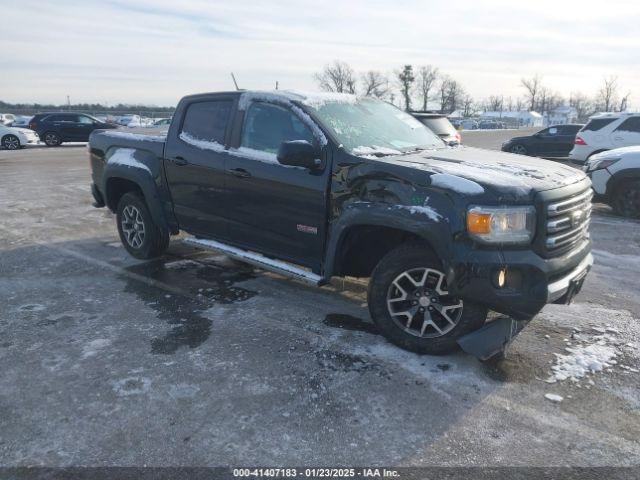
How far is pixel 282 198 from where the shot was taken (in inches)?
170

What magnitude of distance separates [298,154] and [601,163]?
6936mm

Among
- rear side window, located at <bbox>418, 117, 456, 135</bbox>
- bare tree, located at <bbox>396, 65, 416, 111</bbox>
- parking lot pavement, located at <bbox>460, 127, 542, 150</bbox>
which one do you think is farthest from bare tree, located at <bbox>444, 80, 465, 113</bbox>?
rear side window, located at <bbox>418, 117, 456, 135</bbox>

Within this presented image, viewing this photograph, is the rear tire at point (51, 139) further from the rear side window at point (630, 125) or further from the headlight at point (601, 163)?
the headlight at point (601, 163)

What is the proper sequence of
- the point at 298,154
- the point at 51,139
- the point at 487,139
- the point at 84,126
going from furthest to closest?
the point at 487,139 → the point at 84,126 → the point at 51,139 → the point at 298,154

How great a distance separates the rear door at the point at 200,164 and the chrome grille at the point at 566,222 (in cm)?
283

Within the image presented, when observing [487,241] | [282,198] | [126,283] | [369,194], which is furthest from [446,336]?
[126,283]

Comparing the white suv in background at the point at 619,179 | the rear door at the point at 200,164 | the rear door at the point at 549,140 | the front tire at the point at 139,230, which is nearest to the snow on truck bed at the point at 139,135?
the rear door at the point at 200,164

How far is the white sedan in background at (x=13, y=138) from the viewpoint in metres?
22.1

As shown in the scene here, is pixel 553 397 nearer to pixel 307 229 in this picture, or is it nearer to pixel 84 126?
pixel 307 229

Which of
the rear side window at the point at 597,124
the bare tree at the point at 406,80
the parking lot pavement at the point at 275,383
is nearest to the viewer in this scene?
the parking lot pavement at the point at 275,383

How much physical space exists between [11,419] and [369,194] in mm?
2638

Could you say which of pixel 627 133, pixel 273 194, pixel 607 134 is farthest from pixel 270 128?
pixel 627 133

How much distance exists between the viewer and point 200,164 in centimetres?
506

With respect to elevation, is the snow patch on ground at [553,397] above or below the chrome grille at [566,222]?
below
